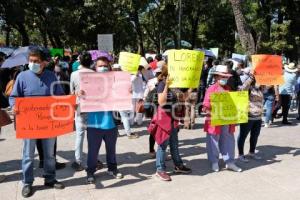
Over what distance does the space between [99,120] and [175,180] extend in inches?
57.2

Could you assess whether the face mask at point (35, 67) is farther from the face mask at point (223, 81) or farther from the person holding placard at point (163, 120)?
the face mask at point (223, 81)

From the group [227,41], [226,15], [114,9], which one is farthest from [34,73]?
[227,41]

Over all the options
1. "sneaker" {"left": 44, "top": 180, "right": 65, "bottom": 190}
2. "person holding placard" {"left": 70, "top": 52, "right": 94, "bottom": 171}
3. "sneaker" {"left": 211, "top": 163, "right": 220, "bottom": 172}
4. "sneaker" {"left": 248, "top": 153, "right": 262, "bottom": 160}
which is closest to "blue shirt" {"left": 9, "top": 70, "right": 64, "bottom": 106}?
"person holding placard" {"left": 70, "top": 52, "right": 94, "bottom": 171}

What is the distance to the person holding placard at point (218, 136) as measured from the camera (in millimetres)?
7340

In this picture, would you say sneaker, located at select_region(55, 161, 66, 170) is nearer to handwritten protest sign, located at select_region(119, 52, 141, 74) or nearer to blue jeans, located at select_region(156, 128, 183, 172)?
blue jeans, located at select_region(156, 128, 183, 172)

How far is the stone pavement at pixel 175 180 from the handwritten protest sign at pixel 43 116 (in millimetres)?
845

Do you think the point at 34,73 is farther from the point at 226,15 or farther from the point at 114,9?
the point at 226,15

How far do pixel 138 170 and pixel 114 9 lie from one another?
22304 mm

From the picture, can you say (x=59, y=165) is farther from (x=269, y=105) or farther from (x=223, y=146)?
(x=269, y=105)

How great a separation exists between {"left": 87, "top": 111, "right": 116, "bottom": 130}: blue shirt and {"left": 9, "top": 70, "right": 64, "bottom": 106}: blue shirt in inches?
27.5

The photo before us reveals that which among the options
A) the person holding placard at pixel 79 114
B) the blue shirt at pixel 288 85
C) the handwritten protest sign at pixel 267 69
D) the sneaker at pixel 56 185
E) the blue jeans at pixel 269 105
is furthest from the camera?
the blue shirt at pixel 288 85

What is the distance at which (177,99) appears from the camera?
6992 mm

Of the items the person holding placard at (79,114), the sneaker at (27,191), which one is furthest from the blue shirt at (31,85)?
the sneaker at (27,191)

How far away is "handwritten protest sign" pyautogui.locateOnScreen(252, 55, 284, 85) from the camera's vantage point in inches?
357
